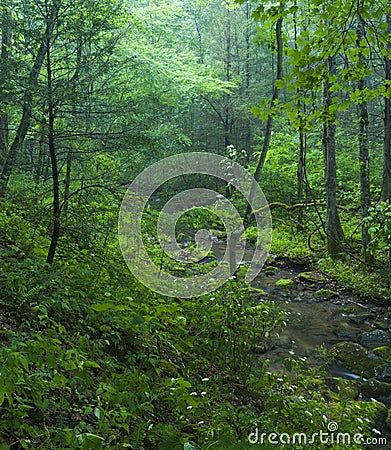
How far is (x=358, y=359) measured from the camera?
582 centimetres

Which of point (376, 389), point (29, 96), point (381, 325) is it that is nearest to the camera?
point (29, 96)

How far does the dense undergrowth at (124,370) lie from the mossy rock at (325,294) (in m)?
3.80

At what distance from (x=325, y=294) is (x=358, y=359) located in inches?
127

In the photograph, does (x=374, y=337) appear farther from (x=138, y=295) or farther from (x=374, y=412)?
(x=138, y=295)

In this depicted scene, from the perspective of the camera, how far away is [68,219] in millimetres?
4363

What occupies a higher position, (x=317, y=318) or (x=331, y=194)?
(x=331, y=194)

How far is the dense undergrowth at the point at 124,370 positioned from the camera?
6.77 feet

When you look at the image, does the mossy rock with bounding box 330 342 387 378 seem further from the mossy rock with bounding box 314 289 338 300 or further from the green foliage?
the mossy rock with bounding box 314 289 338 300

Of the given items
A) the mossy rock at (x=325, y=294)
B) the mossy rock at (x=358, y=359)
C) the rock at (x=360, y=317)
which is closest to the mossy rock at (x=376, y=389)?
the mossy rock at (x=358, y=359)

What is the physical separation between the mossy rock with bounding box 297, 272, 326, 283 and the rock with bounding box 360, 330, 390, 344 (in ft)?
9.91

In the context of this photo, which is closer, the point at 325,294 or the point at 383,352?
the point at 383,352

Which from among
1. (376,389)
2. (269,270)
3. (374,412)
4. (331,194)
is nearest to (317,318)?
(376,389)

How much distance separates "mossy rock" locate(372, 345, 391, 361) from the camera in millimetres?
5840

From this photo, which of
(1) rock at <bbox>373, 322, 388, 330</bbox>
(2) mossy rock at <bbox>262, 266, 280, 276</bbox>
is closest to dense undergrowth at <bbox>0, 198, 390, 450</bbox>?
(1) rock at <bbox>373, 322, 388, 330</bbox>
